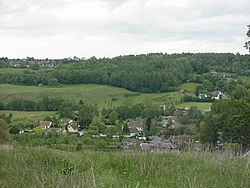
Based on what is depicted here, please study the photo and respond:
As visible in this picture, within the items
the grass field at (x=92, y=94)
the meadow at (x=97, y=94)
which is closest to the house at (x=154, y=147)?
the meadow at (x=97, y=94)

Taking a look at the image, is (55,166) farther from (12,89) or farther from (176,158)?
(12,89)

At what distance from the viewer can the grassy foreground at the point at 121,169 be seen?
4.90 metres

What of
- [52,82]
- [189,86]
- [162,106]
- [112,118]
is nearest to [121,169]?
[112,118]

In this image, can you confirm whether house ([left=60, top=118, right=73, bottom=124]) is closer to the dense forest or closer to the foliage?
the foliage

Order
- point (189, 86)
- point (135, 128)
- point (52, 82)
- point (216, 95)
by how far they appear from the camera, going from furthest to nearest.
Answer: point (52, 82), point (189, 86), point (216, 95), point (135, 128)

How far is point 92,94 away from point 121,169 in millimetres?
61531

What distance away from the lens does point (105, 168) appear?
632 cm

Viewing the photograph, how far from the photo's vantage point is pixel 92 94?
67.3m

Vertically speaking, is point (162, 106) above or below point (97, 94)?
below

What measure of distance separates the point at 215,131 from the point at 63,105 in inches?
1548

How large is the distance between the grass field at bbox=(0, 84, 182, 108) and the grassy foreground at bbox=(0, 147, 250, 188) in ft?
174

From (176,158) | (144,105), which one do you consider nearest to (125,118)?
(144,105)

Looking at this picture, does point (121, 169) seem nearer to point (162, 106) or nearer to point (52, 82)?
point (162, 106)

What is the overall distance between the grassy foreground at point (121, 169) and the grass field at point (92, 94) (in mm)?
52942
